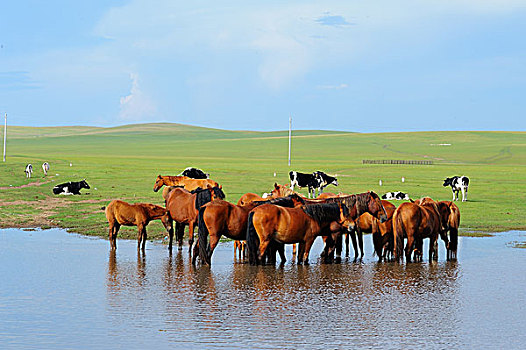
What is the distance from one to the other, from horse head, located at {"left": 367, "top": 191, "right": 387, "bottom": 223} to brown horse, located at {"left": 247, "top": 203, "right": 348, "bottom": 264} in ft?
3.71

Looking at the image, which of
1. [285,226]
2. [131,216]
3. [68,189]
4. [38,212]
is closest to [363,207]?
[285,226]

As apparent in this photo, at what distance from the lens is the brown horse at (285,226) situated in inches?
559

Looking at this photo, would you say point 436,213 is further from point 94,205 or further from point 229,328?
point 94,205

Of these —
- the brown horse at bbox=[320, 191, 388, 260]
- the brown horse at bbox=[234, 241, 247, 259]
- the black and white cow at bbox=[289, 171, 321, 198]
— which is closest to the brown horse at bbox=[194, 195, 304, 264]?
the brown horse at bbox=[234, 241, 247, 259]

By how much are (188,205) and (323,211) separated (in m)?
3.86

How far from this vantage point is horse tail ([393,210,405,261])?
15.2 m

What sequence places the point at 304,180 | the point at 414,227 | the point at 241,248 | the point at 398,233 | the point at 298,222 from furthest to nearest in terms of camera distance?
the point at 304,180
the point at 241,248
the point at 398,233
the point at 414,227
the point at 298,222

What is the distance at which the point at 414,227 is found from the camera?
49.7 feet

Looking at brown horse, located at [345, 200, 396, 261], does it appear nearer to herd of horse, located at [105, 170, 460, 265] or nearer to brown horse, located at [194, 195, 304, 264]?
herd of horse, located at [105, 170, 460, 265]

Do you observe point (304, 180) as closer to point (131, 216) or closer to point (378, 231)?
point (131, 216)

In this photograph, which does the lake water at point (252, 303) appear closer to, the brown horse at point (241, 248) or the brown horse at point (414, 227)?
the brown horse at point (241, 248)

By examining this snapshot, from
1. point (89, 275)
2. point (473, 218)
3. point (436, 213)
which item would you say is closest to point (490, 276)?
point (436, 213)

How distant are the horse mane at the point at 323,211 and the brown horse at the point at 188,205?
2.96m

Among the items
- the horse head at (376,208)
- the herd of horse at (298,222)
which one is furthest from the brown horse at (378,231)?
the horse head at (376,208)
